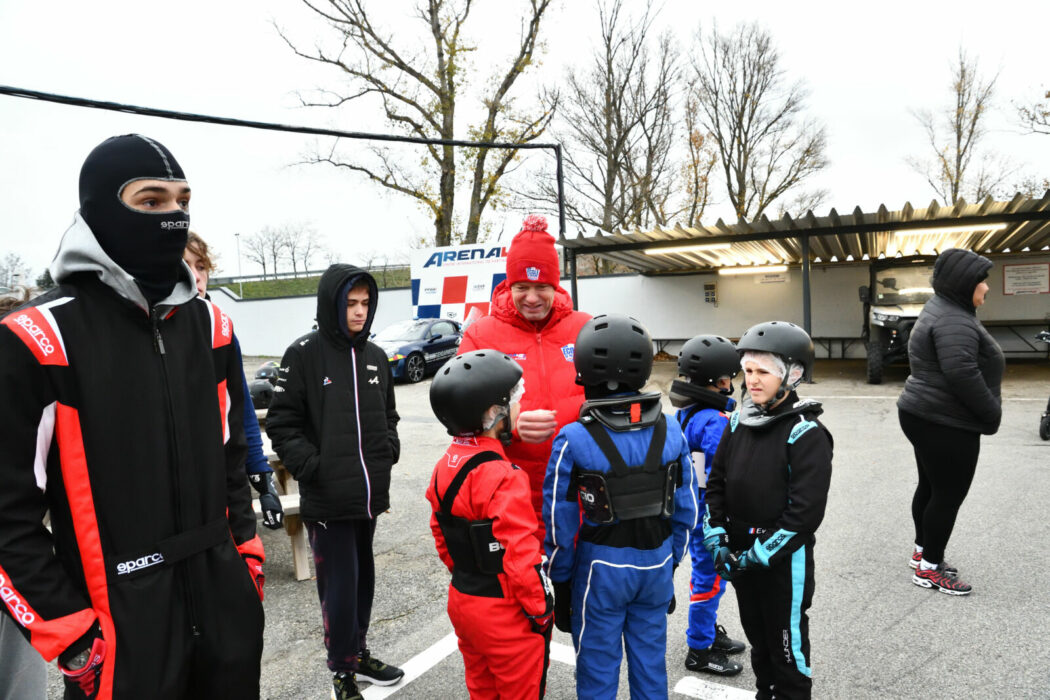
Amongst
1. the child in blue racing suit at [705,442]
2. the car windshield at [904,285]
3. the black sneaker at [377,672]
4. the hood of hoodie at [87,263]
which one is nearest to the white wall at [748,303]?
the car windshield at [904,285]

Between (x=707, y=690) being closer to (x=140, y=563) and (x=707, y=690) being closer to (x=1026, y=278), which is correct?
(x=140, y=563)

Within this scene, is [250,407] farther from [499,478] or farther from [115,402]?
[499,478]

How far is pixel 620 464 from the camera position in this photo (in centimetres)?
238

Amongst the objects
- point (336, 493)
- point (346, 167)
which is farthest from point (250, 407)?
point (346, 167)

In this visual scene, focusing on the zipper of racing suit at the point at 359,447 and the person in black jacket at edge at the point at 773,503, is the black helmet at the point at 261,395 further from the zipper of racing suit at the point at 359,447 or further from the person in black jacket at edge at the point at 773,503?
the person in black jacket at edge at the point at 773,503

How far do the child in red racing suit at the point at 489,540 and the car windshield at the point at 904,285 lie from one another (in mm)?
14309

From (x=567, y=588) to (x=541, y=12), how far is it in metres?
25.8

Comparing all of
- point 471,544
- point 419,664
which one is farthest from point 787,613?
point 419,664

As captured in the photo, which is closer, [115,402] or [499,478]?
[115,402]

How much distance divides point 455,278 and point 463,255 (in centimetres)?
73

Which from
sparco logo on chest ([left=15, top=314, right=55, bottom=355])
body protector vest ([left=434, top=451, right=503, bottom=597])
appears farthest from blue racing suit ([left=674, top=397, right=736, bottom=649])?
sparco logo on chest ([left=15, top=314, right=55, bottom=355])

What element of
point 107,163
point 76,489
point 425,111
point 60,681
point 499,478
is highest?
point 425,111

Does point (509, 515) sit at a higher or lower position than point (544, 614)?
higher

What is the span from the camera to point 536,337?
297cm
